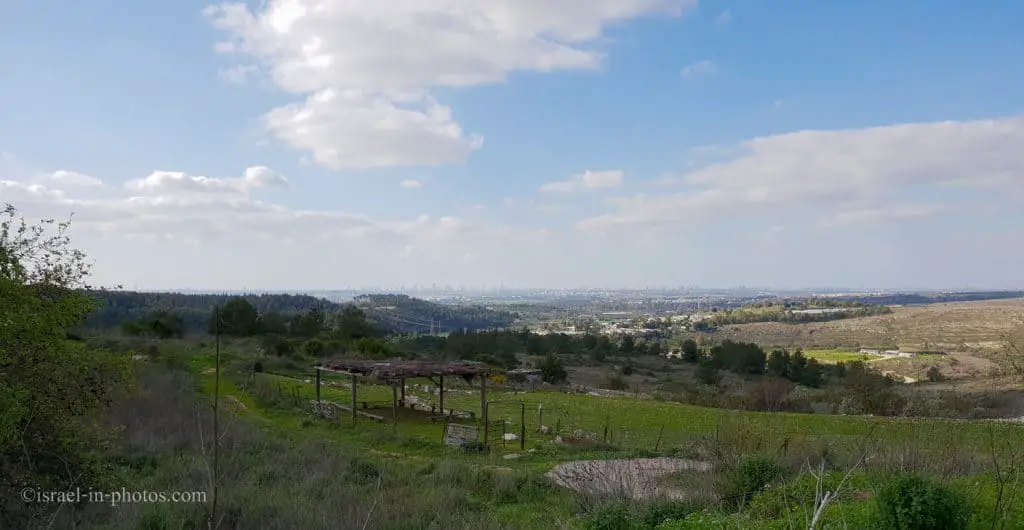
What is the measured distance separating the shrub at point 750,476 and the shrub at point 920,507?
3194 mm

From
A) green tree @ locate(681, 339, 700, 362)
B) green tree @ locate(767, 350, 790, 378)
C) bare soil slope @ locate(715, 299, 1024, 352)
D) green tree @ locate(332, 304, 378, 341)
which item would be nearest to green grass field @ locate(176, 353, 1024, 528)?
green tree @ locate(332, 304, 378, 341)

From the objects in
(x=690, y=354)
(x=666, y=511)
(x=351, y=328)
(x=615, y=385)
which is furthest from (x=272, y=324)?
(x=666, y=511)

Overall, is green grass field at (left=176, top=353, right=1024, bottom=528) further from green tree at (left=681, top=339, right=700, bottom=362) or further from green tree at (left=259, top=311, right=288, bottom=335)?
green tree at (left=681, top=339, right=700, bottom=362)

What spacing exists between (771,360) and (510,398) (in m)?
29.0

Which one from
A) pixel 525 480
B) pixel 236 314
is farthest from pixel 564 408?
pixel 236 314

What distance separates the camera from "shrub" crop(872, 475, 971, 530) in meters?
5.44

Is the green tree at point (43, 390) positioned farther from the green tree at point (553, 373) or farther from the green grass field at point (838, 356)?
the green grass field at point (838, 356)

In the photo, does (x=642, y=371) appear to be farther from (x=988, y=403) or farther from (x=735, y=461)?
(x=735, y=461)

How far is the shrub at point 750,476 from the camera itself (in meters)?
8.97

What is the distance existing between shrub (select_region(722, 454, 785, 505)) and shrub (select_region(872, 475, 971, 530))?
3194 mm

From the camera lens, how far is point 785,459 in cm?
1087

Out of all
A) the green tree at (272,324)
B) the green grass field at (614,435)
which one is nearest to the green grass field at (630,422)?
the green grass field at (614,435)

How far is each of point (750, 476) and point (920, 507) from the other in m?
3.90

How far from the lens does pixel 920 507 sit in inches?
213
